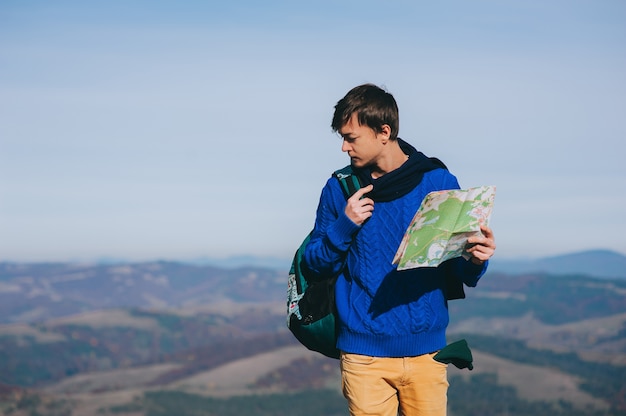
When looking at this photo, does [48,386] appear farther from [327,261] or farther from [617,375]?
[327,261]

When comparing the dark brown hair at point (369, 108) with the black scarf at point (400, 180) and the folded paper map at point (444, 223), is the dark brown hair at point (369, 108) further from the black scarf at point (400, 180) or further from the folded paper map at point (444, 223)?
the folded paper map at point (444, 223)

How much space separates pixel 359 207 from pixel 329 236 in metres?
0.26

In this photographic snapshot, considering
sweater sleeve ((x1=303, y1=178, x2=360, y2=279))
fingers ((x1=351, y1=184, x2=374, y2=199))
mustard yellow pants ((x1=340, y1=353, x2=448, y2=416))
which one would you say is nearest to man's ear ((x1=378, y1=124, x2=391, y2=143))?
fingers ((x1=351, y1=184, x2=374, y2=199))

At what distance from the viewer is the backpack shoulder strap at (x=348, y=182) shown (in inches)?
223

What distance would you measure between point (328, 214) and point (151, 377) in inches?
6752

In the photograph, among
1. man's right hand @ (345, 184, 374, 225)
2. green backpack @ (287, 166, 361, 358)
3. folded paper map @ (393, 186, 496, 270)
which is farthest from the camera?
green backpack @ (287, 166, 361, 358)

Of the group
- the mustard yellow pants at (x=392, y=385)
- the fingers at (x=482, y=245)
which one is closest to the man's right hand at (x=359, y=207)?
the fingers at (x=482, y=245)

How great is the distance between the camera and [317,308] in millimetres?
5629

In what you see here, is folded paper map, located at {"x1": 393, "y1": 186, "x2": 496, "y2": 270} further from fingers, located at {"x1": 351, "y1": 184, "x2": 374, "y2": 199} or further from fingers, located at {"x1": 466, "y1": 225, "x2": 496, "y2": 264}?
fingers, located at {"x1": 351, "y1": 184, "x2": 374, "y2": 199}

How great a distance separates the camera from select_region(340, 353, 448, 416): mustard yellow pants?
540 cm

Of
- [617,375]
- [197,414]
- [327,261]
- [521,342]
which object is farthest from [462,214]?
[521,342]

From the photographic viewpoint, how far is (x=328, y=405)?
13738cm

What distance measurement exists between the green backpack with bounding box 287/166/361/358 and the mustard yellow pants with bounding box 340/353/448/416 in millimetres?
233

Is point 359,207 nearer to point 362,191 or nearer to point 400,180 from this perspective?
point 362,191
